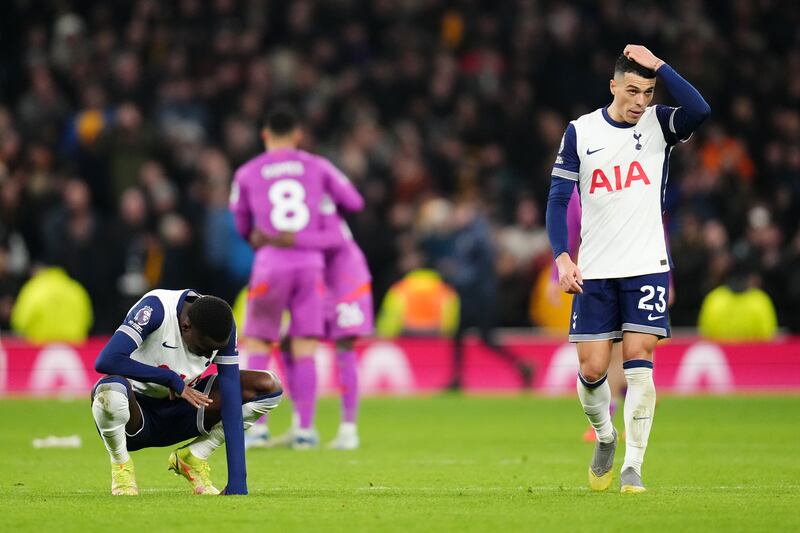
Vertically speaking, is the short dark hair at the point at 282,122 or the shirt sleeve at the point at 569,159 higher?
the short dark hair at the point at 282,122

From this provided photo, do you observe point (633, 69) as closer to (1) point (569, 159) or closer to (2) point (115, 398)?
(1) point (569, 159)

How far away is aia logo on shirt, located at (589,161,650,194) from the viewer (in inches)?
322

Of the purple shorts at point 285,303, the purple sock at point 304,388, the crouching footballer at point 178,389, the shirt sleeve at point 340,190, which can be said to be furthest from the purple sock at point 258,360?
Answer: the crouching footballer at point 178,389

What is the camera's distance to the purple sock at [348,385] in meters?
11.9

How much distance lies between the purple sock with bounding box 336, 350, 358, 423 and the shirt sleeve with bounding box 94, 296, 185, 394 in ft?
14.5

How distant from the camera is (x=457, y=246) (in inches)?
731

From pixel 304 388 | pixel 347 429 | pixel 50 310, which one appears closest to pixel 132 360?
pixel 304 388

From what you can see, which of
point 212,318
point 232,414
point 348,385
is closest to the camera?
point 212,318

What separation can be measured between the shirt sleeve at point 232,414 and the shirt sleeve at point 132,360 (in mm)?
316

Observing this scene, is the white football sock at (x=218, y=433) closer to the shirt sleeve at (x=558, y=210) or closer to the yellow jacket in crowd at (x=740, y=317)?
the shirt sleeve at (x=558, y=210)

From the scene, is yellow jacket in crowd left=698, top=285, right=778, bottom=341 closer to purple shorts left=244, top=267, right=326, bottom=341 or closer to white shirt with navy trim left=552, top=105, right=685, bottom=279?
purple shorts left=244, top=267, right=326, bottom=341

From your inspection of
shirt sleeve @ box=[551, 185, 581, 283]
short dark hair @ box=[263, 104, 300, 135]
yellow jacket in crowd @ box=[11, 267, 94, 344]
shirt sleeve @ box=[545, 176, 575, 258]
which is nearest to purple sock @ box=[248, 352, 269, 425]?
short dark hair @ box=[263, 104, 300, 135]

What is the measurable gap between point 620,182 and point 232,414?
2513 mm

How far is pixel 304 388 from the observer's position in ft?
38.3
